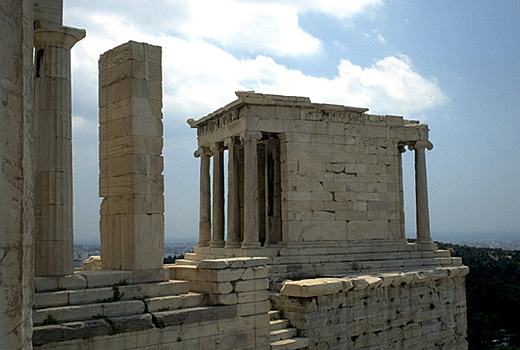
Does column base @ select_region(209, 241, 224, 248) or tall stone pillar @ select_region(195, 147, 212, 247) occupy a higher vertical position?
tall stone pillar @ select_region(195, 147, 212, 247)

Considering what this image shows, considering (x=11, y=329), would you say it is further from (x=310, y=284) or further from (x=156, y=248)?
(x=310, y=284)

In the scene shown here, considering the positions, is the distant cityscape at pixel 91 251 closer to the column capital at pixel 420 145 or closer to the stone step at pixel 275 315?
the stone step at pixel 275 315

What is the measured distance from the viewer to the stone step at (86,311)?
9047mm

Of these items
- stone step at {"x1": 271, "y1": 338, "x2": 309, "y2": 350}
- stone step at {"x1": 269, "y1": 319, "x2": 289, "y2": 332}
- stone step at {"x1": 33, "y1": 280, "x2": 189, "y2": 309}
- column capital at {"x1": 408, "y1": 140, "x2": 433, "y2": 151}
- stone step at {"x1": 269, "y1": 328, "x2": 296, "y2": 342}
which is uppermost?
column capital at {"x1": 408, "y1": 140, "x2": 433, "y2": 151}

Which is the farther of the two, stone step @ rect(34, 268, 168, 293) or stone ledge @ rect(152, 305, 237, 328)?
stone ledge @ rect(152, 305, 237, 328)

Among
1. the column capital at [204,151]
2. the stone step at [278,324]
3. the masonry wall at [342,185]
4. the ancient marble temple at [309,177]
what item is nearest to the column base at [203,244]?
the ancient marble temple at [309,177]

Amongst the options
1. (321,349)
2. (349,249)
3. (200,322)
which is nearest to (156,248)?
(200,322)

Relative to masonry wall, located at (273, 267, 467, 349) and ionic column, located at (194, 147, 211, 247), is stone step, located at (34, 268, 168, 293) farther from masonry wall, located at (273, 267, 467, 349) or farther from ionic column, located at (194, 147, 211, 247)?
ionic column, located at (194, 147, 211, 247)

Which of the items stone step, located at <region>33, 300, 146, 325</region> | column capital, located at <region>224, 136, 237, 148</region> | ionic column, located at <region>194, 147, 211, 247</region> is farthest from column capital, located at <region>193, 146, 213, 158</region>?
stone step, located at <region>33, 300, 146, 325</region>

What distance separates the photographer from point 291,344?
1364 centimetres

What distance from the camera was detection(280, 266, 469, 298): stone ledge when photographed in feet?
47.5

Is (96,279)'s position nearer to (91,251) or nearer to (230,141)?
(230,141)

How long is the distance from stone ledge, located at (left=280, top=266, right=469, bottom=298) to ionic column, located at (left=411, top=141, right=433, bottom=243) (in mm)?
2155

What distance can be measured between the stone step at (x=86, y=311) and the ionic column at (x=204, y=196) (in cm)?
1347
